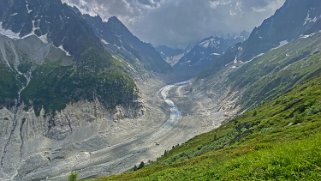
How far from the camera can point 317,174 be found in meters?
21.4

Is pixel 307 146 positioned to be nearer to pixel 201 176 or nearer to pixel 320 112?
pixel 201 176

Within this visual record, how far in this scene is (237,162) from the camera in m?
30.4

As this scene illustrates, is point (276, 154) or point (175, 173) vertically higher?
point (175, 173)

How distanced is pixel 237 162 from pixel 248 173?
5087mm

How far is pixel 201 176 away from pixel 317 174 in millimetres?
13522

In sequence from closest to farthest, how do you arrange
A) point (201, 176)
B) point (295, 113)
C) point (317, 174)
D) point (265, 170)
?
point (317, 174) < point (265, 170) < point (201, 176) < point (295, 113)

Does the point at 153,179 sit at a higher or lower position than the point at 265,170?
higher

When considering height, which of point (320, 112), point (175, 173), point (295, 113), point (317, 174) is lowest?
point (317, 174)

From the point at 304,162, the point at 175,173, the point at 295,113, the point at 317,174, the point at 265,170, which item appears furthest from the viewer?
the point at 295,113

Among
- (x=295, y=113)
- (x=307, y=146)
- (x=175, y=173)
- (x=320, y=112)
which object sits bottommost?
(x=307, y=146)

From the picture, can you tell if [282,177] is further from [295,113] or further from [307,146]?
[295,113]

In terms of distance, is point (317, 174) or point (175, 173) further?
point (175, 173)

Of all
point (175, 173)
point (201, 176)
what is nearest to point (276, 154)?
point (201, 176)

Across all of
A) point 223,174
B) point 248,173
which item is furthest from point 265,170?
point 223,174
